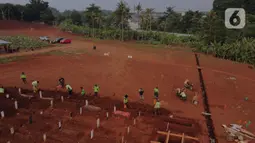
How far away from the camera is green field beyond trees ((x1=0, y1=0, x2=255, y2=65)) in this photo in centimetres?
3473

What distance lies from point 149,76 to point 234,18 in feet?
133

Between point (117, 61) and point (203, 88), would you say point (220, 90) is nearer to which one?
point (203, 88)

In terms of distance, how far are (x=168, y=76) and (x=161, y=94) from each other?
18.0ft

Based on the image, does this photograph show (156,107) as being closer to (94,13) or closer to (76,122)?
(76,122)

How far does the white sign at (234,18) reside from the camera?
153ft

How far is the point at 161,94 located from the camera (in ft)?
59.8

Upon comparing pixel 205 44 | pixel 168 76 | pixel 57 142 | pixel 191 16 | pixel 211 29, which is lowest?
pixel 57 142

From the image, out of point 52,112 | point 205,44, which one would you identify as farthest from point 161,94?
point 205,44

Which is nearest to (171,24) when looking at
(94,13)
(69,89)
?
(94,13)

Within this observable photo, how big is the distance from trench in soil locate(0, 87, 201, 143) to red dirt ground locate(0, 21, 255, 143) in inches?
57.8

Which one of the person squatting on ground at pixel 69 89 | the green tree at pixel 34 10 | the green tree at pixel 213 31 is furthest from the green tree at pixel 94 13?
the person squatting on ground at pixel 69 89

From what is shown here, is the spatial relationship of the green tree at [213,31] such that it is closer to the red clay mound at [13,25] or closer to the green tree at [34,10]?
the red clay mound at [13,25]

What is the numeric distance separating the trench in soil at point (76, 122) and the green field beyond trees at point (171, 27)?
23708 mm

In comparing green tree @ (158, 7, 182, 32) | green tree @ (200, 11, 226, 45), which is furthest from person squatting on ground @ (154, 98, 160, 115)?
green tree @ (158, 7, 182, 32)
